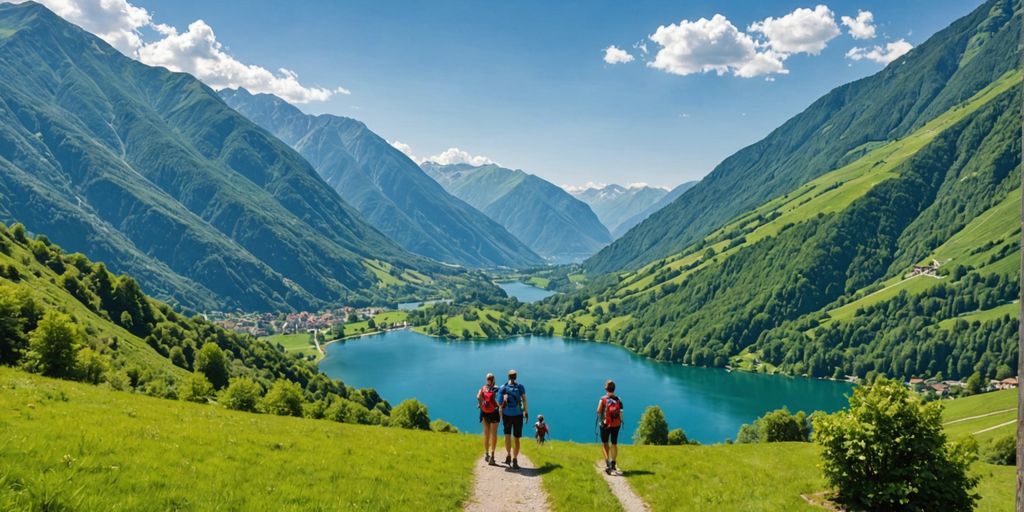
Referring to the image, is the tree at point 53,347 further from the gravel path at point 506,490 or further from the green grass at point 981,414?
the green grass at point 981,414

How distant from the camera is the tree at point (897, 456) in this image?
17.5 m

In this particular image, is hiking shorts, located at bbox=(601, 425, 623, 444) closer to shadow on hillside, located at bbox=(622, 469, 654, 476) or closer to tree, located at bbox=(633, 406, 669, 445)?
shadow on hillside, located at bbox=(622, 469, 654, 476)

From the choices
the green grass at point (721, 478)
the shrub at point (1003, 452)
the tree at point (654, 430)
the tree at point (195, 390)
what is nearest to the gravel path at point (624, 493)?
the green grass at point (721, 478)

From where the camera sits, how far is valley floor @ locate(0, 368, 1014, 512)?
10.6m

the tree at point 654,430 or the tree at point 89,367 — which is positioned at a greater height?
the tree at point 89,367

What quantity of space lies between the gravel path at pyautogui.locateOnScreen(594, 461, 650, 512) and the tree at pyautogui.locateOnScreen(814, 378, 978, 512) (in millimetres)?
6991

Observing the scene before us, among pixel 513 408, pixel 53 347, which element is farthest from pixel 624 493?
pixel 53 347

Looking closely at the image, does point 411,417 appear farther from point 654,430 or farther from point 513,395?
point 513,395

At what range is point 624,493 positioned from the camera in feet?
69.8

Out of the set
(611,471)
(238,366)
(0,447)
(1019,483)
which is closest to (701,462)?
(611,471)

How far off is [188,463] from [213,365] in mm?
80768

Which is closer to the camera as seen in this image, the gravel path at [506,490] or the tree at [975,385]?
the gravel path at [506,490]

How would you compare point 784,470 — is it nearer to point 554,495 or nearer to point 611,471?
point 611,471

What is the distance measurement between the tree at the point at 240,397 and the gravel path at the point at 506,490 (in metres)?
37.1
